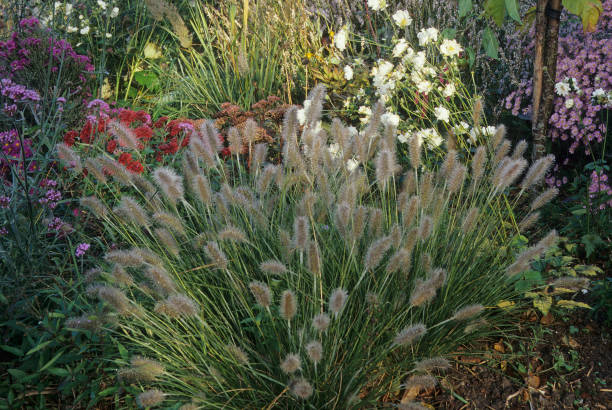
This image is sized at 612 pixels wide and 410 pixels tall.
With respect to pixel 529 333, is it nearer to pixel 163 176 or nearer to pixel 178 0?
pixel 163 176

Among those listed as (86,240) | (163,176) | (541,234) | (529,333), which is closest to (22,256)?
(86,240)

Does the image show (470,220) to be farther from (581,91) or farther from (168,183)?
(581,91)

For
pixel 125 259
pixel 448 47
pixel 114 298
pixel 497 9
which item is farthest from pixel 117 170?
pixel 448 47

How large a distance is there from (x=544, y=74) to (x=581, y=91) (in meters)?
0.28

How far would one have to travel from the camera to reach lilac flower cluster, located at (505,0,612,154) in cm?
342

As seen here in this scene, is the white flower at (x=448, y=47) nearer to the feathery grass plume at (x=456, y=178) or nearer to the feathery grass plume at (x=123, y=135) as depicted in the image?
the feathery grass plume at (x=456, y=178)

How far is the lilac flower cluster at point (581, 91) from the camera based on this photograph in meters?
3.42

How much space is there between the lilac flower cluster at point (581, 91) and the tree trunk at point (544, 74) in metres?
0.16

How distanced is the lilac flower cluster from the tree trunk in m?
0.16

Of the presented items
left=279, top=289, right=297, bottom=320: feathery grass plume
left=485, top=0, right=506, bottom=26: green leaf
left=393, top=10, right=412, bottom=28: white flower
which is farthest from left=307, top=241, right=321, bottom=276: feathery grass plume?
left=393, top=10, right=412, bottom=28: white flower

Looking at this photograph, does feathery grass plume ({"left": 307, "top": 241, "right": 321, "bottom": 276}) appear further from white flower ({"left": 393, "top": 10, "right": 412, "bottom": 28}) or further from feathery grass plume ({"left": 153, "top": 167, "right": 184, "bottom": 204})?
white flower ({"left": 393, "top": 10, "right": 412, "bottom": 28})

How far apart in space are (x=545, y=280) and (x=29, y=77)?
3543 millimetres

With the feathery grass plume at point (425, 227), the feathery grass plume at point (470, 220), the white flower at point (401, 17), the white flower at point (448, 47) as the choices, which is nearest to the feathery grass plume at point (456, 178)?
the feathery grass plume at point (470, 220)

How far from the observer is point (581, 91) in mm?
3414
